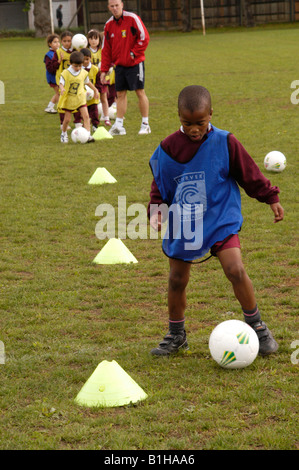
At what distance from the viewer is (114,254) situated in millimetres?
6484

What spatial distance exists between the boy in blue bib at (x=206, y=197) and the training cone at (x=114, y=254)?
204 centimetres

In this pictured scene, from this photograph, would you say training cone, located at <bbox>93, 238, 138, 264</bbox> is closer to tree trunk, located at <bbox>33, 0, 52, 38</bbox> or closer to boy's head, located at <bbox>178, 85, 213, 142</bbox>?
boy's head, located at <bbox>178, 85, 213, 142</bbox>

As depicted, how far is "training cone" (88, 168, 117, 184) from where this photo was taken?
30.7ft

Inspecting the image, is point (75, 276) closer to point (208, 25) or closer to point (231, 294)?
point (231, 294)

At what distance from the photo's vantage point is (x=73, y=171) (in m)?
10.2

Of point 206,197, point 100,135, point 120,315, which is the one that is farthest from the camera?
point 100,135

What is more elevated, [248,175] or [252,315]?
[248,175]

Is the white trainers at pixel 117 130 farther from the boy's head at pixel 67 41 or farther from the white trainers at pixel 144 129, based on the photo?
the boy's head at pixel 67 41

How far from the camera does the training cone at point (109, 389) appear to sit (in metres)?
3.85

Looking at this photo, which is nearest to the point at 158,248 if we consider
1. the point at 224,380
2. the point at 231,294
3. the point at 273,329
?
the point at 231,294

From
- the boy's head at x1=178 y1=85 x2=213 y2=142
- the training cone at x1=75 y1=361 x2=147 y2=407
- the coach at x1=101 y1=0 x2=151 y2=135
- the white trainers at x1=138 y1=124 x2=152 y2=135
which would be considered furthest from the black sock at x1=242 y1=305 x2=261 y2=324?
the white trainers at x1=138 y1=124 x2=152 y2=135

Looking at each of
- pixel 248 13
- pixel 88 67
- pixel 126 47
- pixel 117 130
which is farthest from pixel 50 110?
pixel 248 13

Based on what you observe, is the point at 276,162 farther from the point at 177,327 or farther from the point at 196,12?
the point at 196,12

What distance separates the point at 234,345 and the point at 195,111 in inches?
51.8
